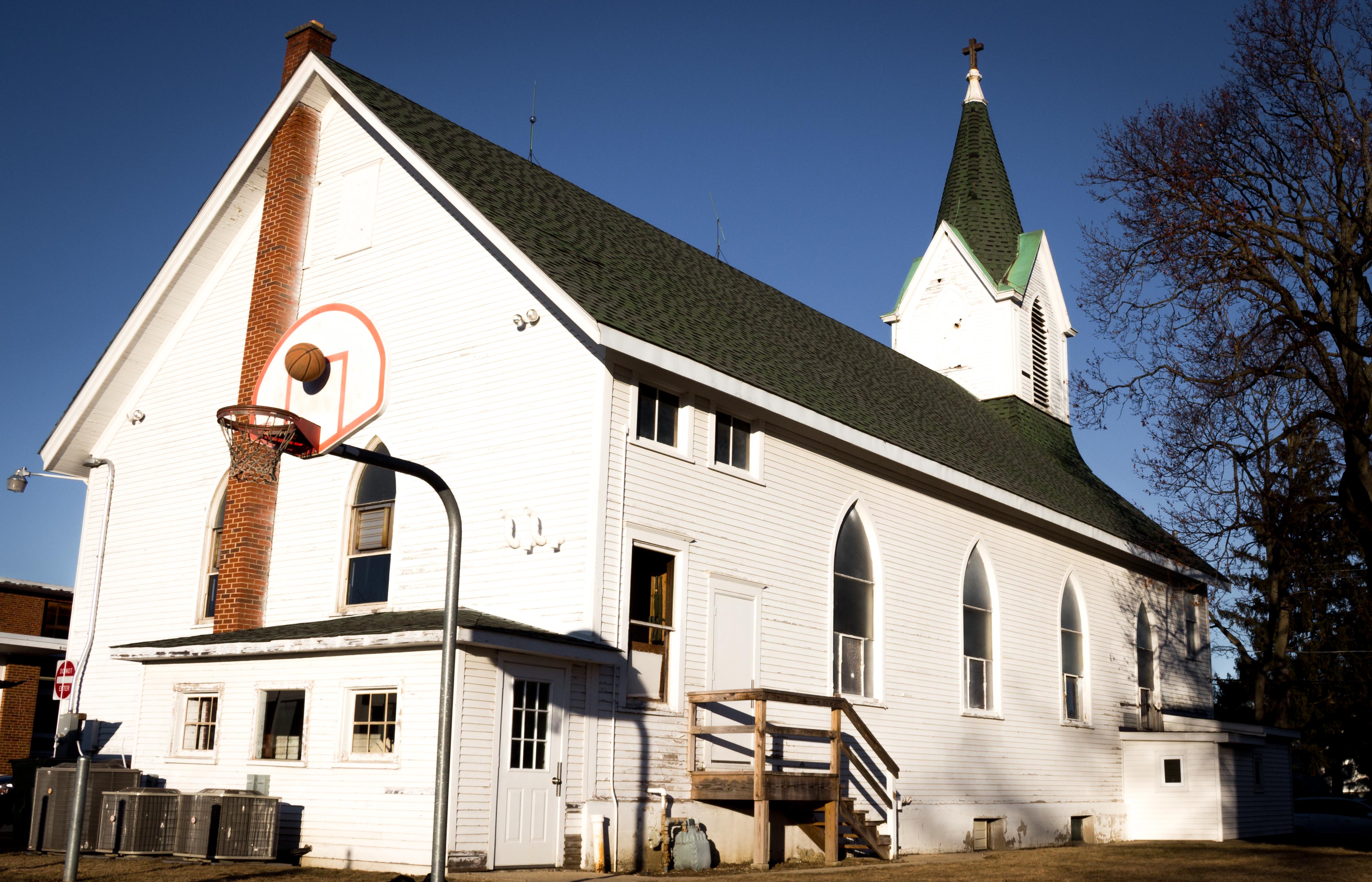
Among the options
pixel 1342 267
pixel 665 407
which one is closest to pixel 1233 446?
pixel 1342 267

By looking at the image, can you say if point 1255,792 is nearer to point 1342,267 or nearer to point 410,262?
point 1342,267

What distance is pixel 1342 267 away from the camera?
1909cm

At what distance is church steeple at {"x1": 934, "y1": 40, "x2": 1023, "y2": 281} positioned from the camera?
33.5 metres

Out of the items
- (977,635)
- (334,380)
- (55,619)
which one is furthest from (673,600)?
(55,619)

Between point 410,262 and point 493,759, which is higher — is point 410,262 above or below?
above

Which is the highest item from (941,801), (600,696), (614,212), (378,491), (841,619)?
(614,212)

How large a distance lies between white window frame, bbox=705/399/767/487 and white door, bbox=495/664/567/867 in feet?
12.5

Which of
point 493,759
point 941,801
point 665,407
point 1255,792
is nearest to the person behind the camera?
point 493,759

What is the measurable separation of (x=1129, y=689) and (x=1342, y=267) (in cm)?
1218

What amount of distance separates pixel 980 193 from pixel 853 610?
60.9 ft

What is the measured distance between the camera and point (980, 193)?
3469 cm

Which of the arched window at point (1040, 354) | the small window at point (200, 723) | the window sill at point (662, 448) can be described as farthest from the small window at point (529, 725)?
the arched window at point (1040, 354)

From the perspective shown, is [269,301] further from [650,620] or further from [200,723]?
[650,620]

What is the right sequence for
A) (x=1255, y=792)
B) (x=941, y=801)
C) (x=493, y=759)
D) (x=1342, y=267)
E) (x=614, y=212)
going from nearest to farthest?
(x=493, y=759)
(x=1342, y=267)
(x=941, y=801)
(x=614, y=212)
(x=1255, y=792)
